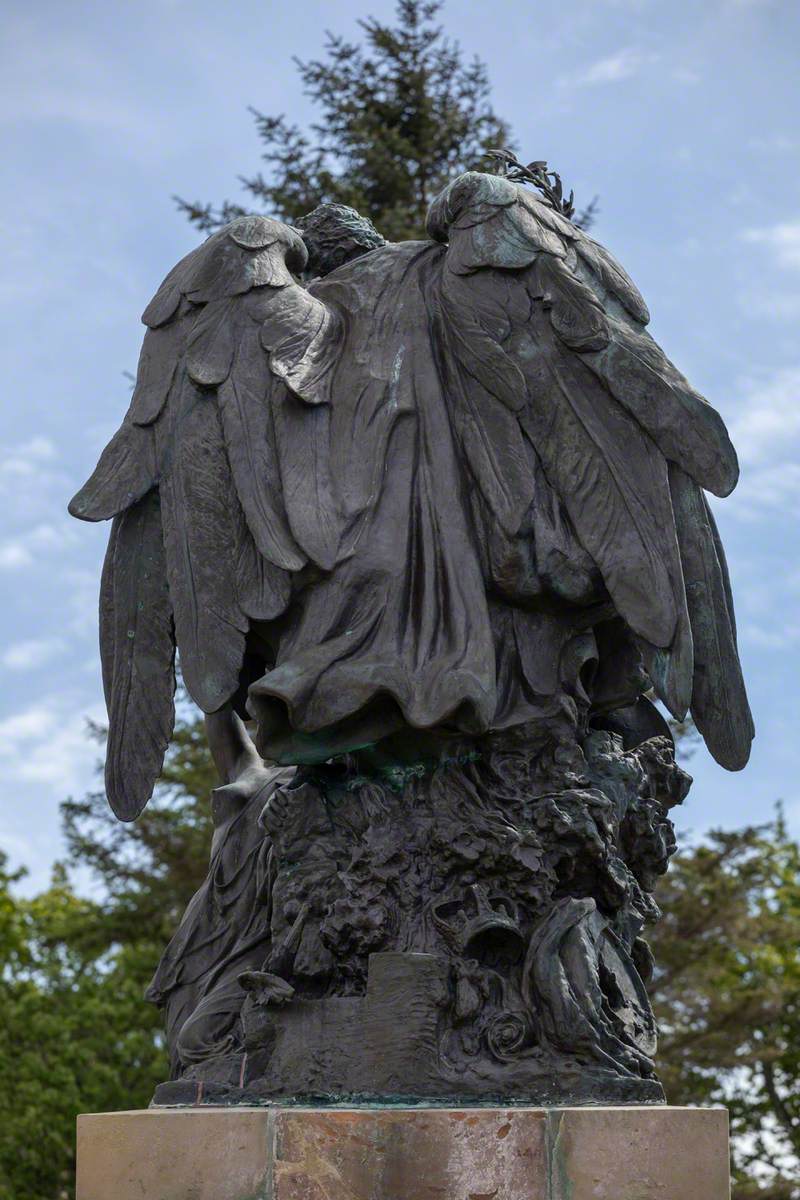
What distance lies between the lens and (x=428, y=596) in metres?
5.41

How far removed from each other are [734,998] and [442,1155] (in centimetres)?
1386

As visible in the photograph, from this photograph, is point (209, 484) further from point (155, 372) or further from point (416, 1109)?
point (416, 1109)

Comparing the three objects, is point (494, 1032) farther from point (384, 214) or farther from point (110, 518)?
point (384, 214)

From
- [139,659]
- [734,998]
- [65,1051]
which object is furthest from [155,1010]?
[139,659]

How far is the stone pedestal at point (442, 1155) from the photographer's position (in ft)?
15.4

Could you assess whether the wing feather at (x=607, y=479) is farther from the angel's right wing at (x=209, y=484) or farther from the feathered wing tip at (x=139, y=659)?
the feathered wing tip at (x=139, y=659)

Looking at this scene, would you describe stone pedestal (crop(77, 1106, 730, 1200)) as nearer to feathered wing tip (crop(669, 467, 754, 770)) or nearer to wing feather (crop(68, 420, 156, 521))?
feathered wing tip (crop(669, 467, 754, 770))

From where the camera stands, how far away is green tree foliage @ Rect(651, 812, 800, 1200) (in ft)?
56.5

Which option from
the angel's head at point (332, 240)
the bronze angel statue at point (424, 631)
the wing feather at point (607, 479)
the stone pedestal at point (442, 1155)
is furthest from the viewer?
the angel's head at point (332, 240)

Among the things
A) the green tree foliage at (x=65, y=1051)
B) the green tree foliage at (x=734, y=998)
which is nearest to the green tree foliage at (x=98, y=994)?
the green tree foliage at (x=65, y=1051)

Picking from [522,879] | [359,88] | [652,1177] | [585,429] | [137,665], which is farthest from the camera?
[359,88]

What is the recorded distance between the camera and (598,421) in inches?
219

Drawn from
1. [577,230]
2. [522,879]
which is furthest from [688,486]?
[522,879]

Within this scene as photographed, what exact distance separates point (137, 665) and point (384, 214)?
12.6 meters
